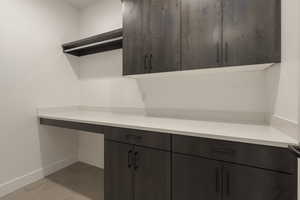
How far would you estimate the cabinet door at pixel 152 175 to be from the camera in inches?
48.3

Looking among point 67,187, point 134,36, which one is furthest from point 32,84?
point 134,36

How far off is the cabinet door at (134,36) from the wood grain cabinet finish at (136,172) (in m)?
0.83

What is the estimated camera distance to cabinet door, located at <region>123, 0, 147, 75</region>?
1.64m

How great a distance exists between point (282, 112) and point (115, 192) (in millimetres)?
1545

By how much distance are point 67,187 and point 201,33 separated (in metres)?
2.33

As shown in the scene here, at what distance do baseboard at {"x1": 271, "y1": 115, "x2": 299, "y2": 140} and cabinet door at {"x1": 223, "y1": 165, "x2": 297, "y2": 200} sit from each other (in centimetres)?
24

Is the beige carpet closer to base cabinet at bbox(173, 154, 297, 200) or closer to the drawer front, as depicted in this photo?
base cabinet at bbox(173, 154, 297, 200)

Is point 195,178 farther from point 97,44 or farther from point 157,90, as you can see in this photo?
point 97,44

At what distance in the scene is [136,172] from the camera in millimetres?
1366

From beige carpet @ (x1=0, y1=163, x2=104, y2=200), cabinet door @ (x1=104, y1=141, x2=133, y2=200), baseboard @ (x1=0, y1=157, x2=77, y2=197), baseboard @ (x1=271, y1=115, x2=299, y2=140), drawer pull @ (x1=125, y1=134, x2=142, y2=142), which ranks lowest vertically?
beige carpet @ (x1=0, y1=163, x2=104, y2=200)

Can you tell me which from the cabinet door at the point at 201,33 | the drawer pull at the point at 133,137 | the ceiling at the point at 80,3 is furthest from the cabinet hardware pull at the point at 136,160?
the ceiling at the point at 80,3

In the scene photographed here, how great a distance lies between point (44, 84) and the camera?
2.26 metres

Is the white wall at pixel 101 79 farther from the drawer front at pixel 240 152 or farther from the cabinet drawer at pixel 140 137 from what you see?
the drawer front at pixel 240 152

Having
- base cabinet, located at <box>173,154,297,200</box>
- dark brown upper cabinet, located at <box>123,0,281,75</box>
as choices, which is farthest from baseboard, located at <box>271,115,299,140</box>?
dark brown upper cabinet, located at <box>123,0,281,75</box>
